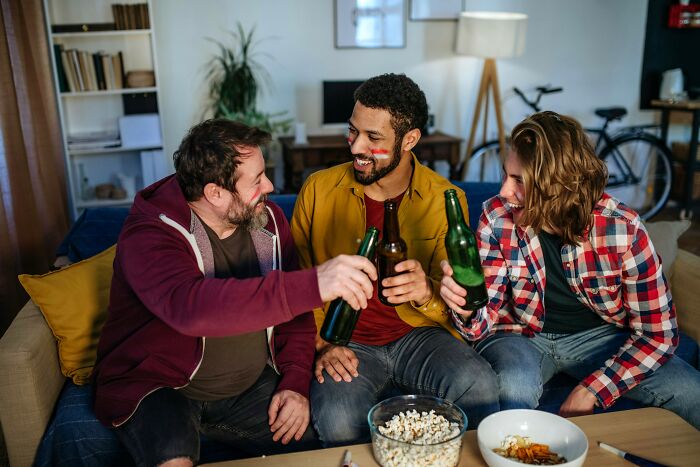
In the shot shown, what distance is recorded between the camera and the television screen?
4723mm

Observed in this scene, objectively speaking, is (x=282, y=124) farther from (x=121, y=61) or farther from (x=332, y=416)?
(x=332, y=416)

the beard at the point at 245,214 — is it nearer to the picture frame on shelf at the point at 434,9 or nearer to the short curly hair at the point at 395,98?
the short curly hair at the point at 395,98

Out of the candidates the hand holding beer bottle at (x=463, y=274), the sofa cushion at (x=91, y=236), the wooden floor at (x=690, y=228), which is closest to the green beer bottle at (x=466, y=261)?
the hand holding beer bottle at (x=463, y=274)

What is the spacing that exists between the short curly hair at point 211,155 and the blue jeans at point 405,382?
1.99 ft

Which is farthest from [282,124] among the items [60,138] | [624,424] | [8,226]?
[624,424]

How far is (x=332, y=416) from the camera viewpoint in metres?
1.66

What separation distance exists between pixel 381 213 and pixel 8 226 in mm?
1715

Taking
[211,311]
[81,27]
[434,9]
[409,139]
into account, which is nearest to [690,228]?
[434,9]

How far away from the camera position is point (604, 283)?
69.6 inches

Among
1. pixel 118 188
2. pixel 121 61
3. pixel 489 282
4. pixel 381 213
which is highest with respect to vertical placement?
pixel 121 61

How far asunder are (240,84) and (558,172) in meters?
3.14

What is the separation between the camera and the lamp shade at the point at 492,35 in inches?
173

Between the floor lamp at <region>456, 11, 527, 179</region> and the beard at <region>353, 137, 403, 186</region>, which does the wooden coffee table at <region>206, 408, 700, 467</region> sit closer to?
the beard at <region>353, 137, 403, 186</region>

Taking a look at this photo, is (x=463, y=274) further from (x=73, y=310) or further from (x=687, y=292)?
(x=73, y=310)
